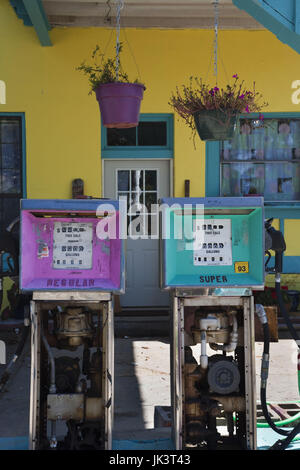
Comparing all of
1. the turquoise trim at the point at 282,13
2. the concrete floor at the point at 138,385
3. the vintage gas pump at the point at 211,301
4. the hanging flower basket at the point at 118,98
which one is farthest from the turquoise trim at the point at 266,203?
the vintage gas pump at the point at 211,301

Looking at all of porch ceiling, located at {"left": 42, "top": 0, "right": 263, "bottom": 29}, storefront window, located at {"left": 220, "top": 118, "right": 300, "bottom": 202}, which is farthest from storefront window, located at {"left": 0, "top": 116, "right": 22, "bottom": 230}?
storefront window, located at {"left": 220, "top": 118, "right": 300, "bottom": 202}

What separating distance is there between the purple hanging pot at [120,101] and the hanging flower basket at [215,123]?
0.64 meters

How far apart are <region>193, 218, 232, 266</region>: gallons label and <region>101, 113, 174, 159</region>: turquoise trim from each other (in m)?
5.25

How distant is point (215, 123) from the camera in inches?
242

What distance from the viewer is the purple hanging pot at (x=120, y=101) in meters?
6.19

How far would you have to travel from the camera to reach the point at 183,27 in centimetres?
903

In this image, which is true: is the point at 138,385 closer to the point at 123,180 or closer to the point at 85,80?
the point at 123,180

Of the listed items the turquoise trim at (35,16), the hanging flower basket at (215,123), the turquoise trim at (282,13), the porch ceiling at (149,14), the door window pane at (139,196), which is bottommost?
the door window pane at (139,196)

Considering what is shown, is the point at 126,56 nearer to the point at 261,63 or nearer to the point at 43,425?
the point at 261,63

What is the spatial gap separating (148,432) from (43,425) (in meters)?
0.90

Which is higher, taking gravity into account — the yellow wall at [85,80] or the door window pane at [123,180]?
the yellow wall at [85,80]

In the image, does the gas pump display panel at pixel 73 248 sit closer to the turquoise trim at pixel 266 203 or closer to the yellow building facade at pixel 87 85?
the yellow building facade at pixel 87 85
